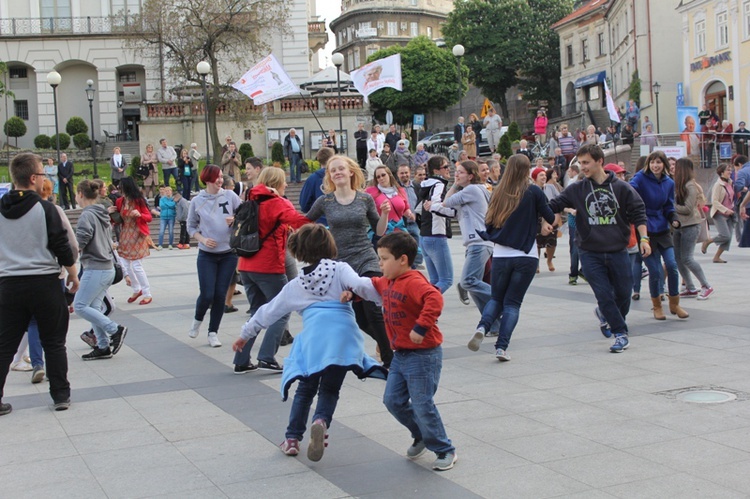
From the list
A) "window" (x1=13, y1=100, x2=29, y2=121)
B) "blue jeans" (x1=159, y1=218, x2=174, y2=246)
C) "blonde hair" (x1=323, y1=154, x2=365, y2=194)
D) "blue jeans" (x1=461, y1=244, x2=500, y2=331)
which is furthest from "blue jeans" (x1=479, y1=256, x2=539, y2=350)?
"window" (x1=13, y1=100, x2=29, y2=121)

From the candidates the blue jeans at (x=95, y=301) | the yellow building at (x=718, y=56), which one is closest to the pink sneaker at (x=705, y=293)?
the blue jeans at (x=95, y=301)

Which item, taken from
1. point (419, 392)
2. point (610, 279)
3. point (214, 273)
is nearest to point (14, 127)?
point (214, 273)

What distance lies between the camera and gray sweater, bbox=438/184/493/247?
970 cm

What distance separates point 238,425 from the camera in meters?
6.52

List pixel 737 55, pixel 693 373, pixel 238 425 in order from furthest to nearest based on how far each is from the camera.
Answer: pixel 737 55
pixel 693 373
pixel 238 425

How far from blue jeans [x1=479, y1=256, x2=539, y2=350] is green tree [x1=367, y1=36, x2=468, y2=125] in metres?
59.7

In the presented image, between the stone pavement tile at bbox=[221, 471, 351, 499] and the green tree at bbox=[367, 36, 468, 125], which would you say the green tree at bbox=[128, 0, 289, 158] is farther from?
the stone pavement tile at bbox=[221, 471, 351, 499]

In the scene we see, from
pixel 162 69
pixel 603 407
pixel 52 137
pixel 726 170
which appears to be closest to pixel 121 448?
pixel 603 407

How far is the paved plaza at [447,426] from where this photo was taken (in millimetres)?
5141

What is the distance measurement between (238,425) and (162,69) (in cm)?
Result: 4496

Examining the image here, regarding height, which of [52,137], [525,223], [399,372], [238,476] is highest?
[52,137]

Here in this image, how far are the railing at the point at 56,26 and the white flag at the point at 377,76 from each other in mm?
32795

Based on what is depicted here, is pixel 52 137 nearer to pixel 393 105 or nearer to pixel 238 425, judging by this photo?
pixel 393 105

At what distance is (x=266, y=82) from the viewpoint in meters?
23.2
